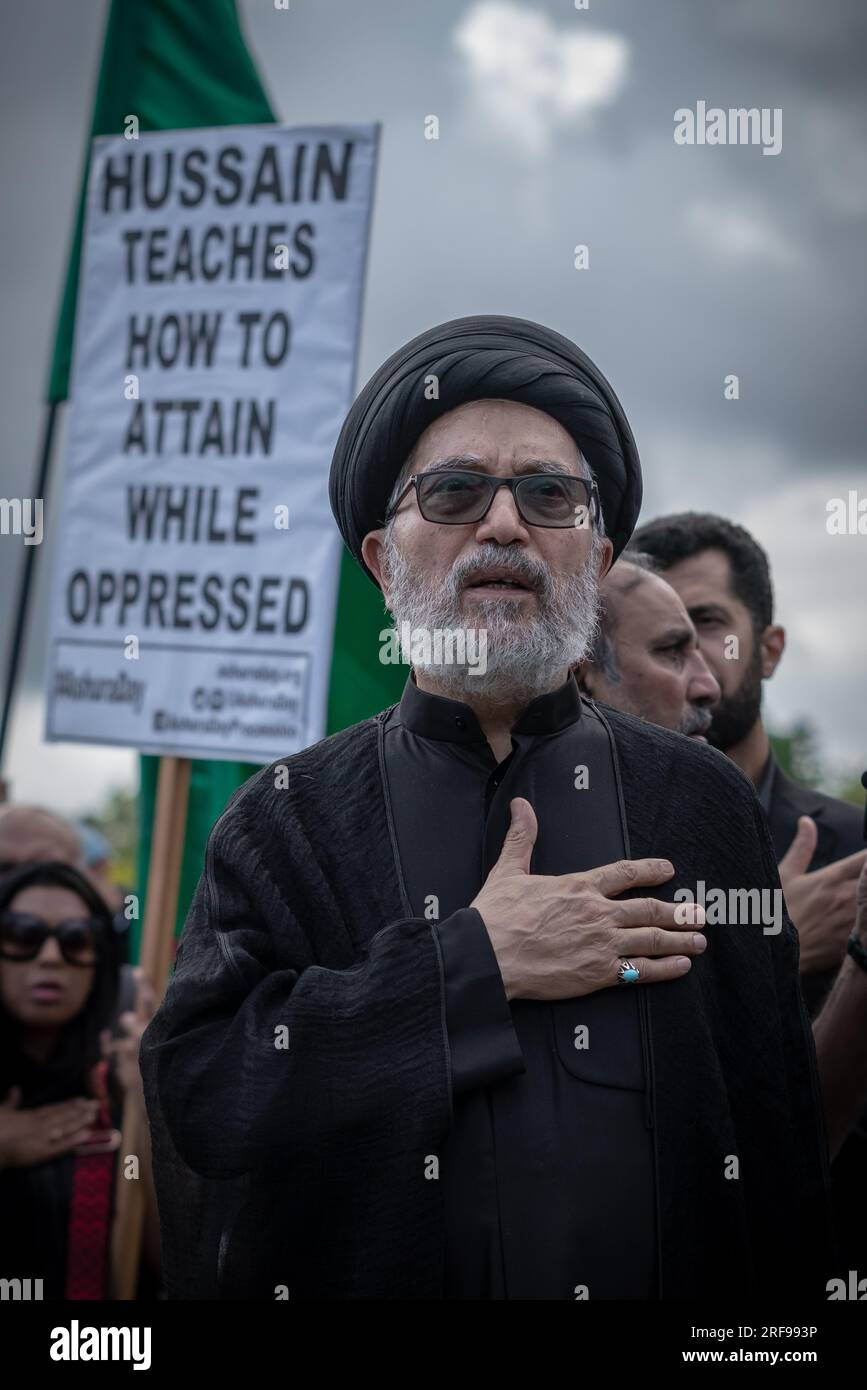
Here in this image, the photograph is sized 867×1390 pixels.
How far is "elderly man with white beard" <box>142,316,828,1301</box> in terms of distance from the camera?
191cm

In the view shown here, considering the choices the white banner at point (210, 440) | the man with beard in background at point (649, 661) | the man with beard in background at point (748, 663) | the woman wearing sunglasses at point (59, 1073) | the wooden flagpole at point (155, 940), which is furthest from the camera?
the white banner at point (210, 440)

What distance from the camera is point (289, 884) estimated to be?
210 centimetres

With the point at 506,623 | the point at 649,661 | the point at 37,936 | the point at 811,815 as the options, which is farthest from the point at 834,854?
the point at 37,936

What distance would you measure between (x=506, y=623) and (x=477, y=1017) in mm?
633

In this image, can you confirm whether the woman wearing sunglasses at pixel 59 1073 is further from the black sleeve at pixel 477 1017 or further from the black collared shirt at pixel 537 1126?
the black sleeve at pixel 477 1017

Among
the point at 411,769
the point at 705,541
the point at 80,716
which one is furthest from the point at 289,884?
the point at 80,716

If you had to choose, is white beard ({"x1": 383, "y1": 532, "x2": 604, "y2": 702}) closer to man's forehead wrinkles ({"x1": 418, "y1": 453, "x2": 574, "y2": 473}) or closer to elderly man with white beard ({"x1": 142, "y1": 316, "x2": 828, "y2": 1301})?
elderly man with white beard ({"x1": 142, "y1": 316, "x2": 828, "y2": 1301})

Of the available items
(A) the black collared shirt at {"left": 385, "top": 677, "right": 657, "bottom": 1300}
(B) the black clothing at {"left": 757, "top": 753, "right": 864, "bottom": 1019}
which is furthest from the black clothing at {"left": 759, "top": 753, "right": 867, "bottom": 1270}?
(A) the black collared shirt at {"left": 385, "top": 677, "right": 657, "bottom": 1300}

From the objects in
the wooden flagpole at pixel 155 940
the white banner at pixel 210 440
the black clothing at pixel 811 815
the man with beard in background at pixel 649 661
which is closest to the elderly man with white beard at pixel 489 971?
the man with beard in background at pixel 649 661

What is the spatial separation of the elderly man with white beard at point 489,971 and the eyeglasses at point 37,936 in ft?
5.60

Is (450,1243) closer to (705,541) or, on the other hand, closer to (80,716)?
(705,541)

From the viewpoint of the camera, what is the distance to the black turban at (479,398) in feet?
7.36

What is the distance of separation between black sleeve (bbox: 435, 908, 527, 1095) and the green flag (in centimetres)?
334

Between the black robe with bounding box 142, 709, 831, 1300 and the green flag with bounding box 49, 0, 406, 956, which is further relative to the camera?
the green flag with bounding box 49, 0, 406, 956
